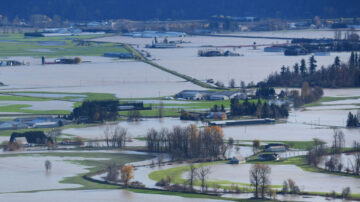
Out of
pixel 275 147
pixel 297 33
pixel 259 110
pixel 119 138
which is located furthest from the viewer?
pixel 297 33

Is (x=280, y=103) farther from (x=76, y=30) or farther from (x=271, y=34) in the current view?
(x=76, y=30)

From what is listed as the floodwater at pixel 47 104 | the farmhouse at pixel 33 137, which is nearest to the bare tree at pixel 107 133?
the farmhouse at pixel 33 137

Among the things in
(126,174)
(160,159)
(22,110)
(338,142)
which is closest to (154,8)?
(22,110)

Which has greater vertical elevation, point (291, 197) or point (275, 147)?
point (275, 147)

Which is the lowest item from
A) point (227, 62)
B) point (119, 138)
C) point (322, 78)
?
point (119, 138)

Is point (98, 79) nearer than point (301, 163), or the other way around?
point (301, 163)

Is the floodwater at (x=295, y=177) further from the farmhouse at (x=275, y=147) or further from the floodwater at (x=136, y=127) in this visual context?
the floodwater at (x=136, y=127)

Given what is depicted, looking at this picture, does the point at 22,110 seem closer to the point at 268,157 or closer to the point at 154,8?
the point at 268,157

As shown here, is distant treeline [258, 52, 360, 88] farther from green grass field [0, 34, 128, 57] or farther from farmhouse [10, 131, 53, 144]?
green grass field [0, 34, 128, 57]

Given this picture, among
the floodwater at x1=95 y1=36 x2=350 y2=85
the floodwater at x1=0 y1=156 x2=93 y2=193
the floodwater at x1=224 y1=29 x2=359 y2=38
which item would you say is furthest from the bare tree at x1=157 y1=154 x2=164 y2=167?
Result: the floodwater at x1=224 y1=29 x2=359 y2=38
